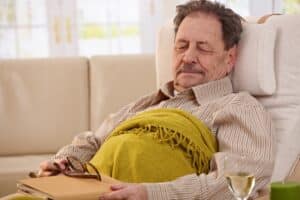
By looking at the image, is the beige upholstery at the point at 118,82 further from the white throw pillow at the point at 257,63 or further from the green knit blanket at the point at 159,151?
the green knit blanket at the point at 159,151

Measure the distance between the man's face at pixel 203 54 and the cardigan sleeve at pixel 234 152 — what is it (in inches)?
7.7

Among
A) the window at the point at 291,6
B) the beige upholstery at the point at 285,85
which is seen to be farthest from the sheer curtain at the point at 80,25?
the beige upholstery at the point at 285,85

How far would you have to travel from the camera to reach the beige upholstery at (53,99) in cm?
→ 345

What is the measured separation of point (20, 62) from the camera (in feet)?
11.5

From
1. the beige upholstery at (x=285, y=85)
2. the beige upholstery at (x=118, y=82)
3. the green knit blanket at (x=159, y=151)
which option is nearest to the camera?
the green knit blanket at (x=159, y=151)

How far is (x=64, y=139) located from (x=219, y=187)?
177 cm

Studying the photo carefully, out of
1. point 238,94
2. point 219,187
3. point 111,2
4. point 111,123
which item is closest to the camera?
point 219,187

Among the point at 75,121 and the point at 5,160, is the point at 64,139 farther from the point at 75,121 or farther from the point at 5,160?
the point at 5,160

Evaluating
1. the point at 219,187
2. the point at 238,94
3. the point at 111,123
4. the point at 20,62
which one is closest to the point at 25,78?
the point at 20,62

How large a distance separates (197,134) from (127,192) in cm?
35

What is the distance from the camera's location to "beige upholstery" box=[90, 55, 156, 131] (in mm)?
3441

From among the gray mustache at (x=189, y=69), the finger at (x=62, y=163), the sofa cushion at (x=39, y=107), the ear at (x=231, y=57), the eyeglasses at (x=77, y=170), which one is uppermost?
the ear at (x=231, y=57)

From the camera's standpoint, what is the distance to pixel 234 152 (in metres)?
1.92

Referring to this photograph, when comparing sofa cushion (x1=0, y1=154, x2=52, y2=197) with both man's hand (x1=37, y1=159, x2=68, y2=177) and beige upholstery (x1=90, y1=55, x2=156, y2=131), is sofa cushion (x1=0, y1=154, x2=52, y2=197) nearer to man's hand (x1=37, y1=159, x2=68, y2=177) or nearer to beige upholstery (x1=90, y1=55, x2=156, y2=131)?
beige upholstery (x1=90, y1=55, x2=156, y2=131)
